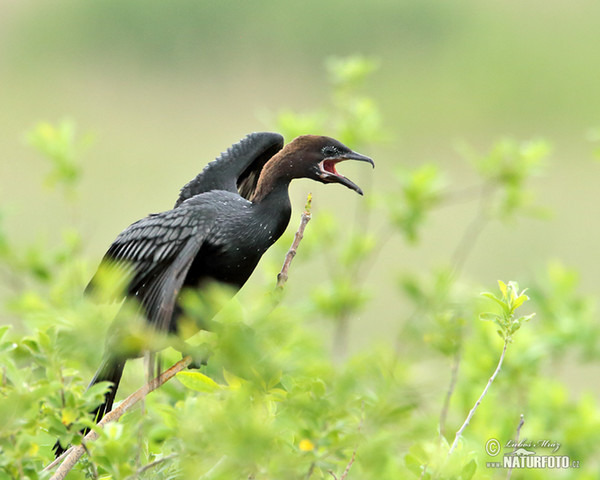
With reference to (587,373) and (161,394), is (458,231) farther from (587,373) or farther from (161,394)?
(161,394)

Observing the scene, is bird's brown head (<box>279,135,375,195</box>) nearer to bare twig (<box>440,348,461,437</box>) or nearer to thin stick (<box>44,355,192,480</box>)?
bare twig (<box>440,348,461,437</box>)

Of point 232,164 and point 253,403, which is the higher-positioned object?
point 232,164

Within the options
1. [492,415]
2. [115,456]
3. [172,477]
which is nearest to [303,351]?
[115,456]

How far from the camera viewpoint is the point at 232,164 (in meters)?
5.14

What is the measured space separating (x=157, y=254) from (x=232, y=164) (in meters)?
1.06

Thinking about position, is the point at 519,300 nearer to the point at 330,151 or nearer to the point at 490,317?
the point at 490,317

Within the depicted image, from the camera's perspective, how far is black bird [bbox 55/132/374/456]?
4203mm

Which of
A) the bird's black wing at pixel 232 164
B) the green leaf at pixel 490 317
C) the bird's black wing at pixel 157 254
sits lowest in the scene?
the green leaf at pixel 490 317

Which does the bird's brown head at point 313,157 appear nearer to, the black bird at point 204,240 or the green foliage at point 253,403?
the black bird at point 204,240

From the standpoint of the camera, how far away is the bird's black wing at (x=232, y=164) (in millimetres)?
5082

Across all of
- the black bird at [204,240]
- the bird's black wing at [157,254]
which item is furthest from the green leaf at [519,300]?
the bird's black wing at [157,254]

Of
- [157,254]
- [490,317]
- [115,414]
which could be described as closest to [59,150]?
[157,254]

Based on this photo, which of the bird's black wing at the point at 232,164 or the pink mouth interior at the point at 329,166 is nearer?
the pink mouth interior at the point at 329,166

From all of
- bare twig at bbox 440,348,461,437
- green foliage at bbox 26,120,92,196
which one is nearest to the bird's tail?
bare twig at bbox 440,348,461,437
